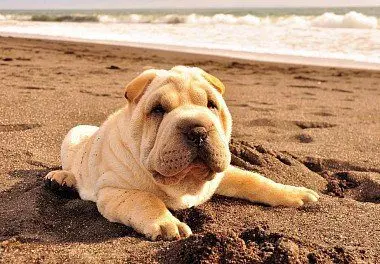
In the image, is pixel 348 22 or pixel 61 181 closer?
pixel 61 181

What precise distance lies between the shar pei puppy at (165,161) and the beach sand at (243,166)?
11cm

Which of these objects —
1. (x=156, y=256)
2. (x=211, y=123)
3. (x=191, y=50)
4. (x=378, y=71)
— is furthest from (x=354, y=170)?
(x=191, y=50)

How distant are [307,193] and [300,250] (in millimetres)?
1304

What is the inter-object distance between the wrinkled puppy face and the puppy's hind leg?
0.88 meters

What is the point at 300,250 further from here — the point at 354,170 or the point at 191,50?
the point at 191,50

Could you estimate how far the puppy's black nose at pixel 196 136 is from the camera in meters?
3.16

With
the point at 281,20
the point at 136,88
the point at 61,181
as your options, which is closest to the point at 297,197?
the point at 136,88

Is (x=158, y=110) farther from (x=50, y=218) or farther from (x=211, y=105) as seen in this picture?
(x=50, y=218)

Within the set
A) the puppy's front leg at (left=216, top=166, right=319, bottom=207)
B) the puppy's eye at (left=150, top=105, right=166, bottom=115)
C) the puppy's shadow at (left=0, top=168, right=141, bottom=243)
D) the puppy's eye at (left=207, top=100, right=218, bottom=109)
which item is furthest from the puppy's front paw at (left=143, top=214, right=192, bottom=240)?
the puppy's front leg at (left=216, top=166, right=319, bottom=207)

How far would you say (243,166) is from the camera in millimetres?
4922

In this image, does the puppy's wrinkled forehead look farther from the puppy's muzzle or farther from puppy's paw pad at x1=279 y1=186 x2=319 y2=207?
puppy's paw pad at x1=279 y1=186 x2=319 y2=207

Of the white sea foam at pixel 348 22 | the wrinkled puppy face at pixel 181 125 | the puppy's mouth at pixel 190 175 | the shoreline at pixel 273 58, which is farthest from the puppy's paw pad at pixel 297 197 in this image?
the white sea foam at pixel 348 22

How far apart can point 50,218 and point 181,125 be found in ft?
3.61

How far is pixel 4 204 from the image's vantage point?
3.93 meters
